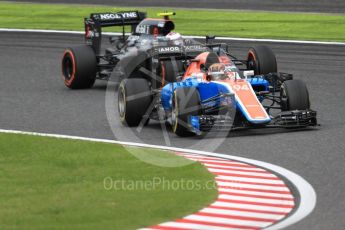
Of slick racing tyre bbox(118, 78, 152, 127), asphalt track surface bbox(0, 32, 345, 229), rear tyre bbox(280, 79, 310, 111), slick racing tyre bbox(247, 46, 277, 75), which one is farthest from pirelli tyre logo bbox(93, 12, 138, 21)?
rear tyre bbox(280, 79, 310, 111)

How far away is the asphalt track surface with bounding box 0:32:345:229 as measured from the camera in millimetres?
13164

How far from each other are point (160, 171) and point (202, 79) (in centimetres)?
405

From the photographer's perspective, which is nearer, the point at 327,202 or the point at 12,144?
the point at 327,202

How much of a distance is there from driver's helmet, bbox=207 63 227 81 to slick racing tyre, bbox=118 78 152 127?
1040 mm

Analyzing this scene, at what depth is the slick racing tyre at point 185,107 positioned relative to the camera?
1606cm

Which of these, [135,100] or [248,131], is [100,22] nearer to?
[135,100]

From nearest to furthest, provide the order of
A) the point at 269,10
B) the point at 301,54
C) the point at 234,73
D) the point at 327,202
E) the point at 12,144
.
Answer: the point at 327,202
the point at 12,144
the point at 234,73
the point at 301,54
the point at 269,10

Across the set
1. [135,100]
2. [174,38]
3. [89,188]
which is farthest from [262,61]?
[89,188]

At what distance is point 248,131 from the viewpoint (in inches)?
651

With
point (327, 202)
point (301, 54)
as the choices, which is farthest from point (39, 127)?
point (301, 54)

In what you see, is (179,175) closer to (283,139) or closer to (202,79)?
(283,139)

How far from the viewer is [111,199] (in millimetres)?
11672

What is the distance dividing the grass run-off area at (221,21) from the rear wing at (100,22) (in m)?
8.18

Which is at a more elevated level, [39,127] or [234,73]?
[234,73]
